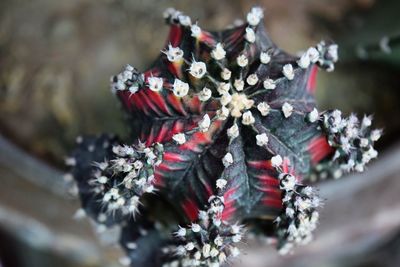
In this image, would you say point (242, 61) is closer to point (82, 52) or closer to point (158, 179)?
point (158, 179)

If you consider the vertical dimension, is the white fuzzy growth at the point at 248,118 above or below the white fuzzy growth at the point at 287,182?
above

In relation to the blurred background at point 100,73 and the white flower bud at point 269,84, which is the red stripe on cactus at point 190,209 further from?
the blurred background at point 100,73

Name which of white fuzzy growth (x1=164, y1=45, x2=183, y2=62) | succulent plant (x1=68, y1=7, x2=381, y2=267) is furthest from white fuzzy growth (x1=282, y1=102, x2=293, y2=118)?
white fuzzy growth (x1=164, y1=45, x2=183, y2=62)

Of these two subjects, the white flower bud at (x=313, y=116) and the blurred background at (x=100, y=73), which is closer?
the white flower bud at (x=313, y=116)

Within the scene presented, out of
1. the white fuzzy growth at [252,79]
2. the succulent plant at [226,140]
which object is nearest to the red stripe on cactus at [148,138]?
the succulent plant at [226,140]

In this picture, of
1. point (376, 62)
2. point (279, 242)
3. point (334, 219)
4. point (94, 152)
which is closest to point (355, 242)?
point (334, 219)

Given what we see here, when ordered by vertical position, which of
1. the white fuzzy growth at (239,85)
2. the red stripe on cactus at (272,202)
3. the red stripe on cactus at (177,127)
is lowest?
the red stripe on cactus at (272,202)

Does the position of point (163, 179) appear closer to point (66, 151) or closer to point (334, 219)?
point (66, 151)
